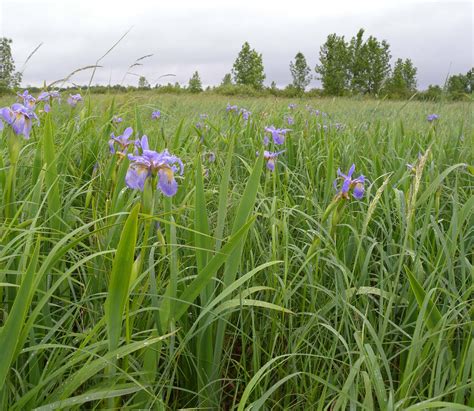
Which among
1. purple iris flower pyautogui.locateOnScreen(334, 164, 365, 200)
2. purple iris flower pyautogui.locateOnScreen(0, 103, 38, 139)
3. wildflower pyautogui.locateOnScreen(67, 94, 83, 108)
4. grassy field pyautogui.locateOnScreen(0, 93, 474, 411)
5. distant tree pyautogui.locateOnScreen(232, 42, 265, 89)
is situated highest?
distant tree pyautogui.locateOnScreen(232, 42, 265, 89)

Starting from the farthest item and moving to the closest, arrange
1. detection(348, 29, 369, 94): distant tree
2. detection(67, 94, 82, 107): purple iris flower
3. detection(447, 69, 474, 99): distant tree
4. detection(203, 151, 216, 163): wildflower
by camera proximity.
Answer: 1. detection(348, 29, 369, 94): distant tree
2. detection(67, 94, 82, 107): purple iris flower
3. detection(447, 69, 474, 99): distant tree
4. detection(203, 151, 216, 163): wildflower

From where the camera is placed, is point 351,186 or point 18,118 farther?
point 351,186

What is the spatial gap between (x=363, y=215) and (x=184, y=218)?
2.49 feet

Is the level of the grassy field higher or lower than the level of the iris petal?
lower

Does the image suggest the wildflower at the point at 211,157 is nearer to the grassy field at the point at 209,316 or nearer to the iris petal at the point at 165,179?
the grassy field at the point at 209,316

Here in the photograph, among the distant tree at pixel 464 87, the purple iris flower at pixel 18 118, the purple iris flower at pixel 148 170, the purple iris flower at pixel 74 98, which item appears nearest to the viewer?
the purple iris flower at pixel 148 170

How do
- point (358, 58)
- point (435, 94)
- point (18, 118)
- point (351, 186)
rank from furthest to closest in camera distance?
point (358, 58), point (435, 94), point (351, 186), point (18, 118)

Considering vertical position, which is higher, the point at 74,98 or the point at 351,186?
the point at 74,98

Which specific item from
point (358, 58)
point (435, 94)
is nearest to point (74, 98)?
point (435, 94)

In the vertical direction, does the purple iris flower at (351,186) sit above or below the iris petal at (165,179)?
below

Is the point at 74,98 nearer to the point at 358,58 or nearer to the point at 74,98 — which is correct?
the point at 74,98

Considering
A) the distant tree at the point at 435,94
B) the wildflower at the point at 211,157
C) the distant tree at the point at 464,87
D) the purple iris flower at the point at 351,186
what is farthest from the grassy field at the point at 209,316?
the distant tree at the point at 435,94

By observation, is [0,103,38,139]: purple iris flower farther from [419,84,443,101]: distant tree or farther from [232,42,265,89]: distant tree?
[232,42,265,89]: distant tree

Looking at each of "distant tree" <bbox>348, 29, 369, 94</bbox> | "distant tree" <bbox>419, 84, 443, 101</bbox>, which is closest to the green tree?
"distant tree" <bbox>348, 29, 369, 94</bbox>
